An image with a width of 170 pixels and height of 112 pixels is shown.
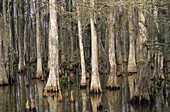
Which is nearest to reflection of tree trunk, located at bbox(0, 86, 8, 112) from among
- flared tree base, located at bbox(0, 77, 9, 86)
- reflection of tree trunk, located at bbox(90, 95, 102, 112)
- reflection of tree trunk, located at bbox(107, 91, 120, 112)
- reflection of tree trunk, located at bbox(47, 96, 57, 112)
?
flared tree base, located at bbox(0, 77, 9, 86)

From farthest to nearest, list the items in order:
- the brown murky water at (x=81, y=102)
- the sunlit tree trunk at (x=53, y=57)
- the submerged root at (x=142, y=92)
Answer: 1. the sunlit tree trunk at (x=53, y=57)
2. the submerged root at (x=142, y=92)
3. the brown murky water at (x=81, y=102)

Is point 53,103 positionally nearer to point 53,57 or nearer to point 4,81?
point 53,57

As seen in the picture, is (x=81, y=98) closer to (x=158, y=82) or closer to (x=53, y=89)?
(x=53, y=89)

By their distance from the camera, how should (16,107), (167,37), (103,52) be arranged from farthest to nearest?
1. (103,52)
2. (16,107)
3. (167,37)

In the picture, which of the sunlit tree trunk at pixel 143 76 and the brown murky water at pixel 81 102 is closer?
the brown murky water at pixel 81 102

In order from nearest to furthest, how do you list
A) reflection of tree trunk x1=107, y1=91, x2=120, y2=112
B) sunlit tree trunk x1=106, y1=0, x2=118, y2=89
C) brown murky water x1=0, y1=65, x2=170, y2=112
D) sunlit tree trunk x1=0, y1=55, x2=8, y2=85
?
1. brown murky water x1=0, y1=65, x2=170, y2=112
2. reflection of tree trunk x1=107, y1=91, x2=120, y2=112
3. sunlit tree trunk x1=106, y1=0, x2=118, y2=89
4. sunlit tree trunk x1=0, y1=55, x2=8, y2=85

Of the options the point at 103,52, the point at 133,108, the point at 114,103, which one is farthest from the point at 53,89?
the point at 103,52

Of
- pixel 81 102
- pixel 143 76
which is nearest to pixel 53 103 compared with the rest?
pixel 81 102

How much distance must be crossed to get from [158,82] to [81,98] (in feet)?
14.8

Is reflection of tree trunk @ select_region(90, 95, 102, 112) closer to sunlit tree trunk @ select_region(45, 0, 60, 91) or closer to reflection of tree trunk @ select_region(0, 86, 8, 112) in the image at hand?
sunlit tree trunk @ select_region(45, 0, 60, 91)

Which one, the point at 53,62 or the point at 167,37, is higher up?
the point at 167,37

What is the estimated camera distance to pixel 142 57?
9.35 m

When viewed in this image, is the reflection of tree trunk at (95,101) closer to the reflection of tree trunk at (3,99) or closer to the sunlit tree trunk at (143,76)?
the sunlit tree trunk at (143,76)

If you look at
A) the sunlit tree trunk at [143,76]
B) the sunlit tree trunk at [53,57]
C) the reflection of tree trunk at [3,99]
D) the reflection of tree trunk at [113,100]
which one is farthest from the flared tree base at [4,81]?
the sunlit tree trunk at [143,76]
